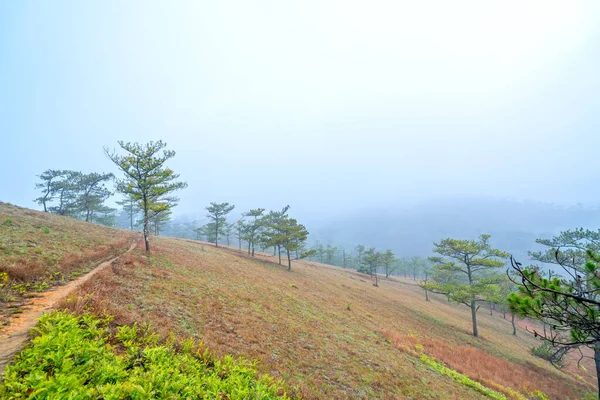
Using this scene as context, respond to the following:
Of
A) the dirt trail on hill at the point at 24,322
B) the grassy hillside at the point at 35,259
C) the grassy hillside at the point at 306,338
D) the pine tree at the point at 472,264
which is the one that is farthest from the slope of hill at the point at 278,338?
the pine tree at the point at 472,264

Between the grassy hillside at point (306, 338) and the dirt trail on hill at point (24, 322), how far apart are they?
67 centimetres

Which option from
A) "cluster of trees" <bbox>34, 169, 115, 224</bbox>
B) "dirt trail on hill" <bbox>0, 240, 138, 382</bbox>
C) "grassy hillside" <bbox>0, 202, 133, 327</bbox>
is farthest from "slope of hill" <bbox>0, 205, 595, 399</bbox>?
"cluster of trees" <bbox>34, 169, 115, 224</bbox>

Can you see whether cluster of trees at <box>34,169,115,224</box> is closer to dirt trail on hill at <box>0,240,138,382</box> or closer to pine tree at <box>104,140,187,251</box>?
pine tree at <box>104,140,187,251</box>

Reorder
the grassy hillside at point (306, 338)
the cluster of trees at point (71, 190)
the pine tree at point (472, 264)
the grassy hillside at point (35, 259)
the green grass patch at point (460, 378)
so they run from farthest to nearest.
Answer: the cluster of trees at point (71, 190)
the pine tree at point (472, 264)
the green grass patch at point (460, 378)
the grassy hillside at point (306, 338)
the grassy hillside at point (35, 259)

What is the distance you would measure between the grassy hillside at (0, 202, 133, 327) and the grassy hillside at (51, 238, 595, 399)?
1.62 meters

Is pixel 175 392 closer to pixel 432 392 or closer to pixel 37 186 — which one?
→ pixel 432 392

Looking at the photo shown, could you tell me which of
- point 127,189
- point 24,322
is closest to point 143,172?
point 127,189

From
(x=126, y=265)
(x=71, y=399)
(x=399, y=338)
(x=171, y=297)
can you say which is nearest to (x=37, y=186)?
(x=126, y=265)

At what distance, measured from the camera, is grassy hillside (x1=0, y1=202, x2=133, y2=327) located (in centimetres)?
846

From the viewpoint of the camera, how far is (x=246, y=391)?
20.7 feet

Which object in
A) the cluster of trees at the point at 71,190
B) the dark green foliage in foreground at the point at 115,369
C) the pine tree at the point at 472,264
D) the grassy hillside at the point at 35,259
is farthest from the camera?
the cluster of trees at the point at 71,190

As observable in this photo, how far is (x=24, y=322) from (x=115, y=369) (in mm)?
3965

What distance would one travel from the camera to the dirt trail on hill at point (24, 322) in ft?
16.7

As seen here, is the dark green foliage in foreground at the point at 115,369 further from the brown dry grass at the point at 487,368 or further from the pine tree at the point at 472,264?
the pine tree at the point at 472,264
